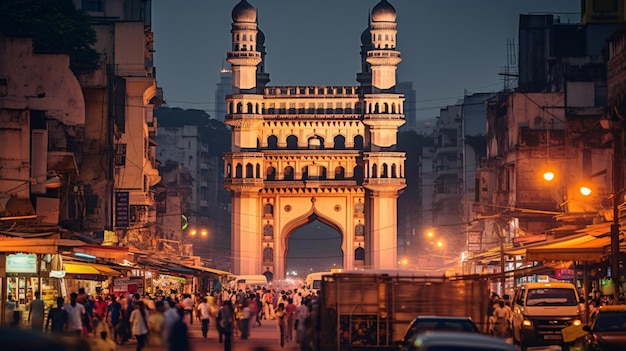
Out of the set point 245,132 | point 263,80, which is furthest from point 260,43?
point 245,132

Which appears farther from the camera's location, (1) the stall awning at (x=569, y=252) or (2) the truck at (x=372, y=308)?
(1) the stall awning at (x=569, y=252)

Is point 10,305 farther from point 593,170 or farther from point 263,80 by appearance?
→ point 263,80

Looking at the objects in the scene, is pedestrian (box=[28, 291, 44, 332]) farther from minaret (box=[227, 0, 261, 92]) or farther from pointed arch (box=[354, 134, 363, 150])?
pointed arch (box=[354, 134, 363, 150])

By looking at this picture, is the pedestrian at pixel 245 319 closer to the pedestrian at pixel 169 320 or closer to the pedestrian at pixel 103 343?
the pedestrian at pixel 169 320

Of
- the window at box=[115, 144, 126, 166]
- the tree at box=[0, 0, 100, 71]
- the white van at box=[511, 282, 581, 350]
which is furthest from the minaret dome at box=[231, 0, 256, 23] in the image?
the white van at box=[511, 282, 581, 350]

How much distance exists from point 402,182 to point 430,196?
47.8 ft

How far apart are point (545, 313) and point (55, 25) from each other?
34697mm

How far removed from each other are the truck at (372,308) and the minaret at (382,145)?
87632 millimetres

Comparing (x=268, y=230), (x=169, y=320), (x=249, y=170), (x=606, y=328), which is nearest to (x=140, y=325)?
(x=169, y=320)

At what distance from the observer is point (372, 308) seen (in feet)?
83.3

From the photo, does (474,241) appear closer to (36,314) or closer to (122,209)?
(122,209)

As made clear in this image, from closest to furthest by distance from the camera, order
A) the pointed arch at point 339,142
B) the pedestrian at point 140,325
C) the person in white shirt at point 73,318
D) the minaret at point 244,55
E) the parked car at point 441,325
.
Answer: the parked car at point 441,325, the person in white shirt at point 73,318, the pedestrian at point 140,325, the minaret at point 244,55, the pointed arch at point 339,142

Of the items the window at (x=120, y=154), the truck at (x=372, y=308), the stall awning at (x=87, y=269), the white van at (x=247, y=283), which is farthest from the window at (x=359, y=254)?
the truck at (x=372, y=308)

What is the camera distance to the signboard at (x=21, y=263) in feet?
108
